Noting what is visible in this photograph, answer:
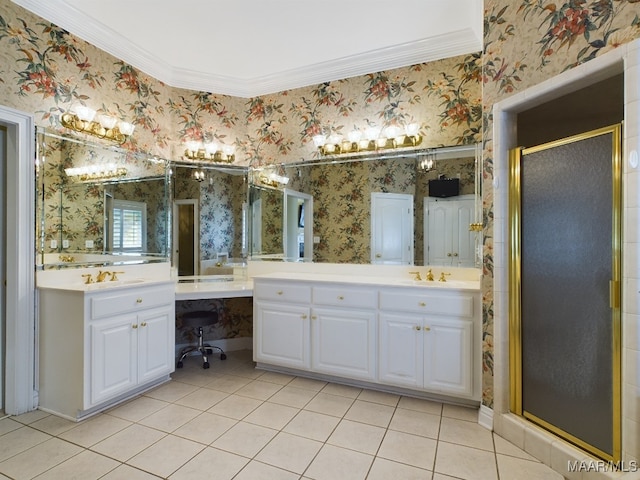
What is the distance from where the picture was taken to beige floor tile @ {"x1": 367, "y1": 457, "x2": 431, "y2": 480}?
1.69 m

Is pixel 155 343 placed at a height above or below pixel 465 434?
above

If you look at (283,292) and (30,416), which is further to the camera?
(283,292)

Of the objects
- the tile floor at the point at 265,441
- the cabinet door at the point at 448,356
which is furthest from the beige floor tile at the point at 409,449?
the cabinet door at the point at 448,356

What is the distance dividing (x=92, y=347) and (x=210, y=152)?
2.17m

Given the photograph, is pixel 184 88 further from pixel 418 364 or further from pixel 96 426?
pixel 418 364

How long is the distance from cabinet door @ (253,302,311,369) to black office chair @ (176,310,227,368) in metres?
0.51

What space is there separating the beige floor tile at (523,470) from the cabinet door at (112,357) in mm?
2444

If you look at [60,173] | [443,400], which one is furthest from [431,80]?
[60,173]

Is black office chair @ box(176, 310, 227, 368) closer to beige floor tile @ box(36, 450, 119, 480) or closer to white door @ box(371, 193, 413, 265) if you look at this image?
beige floor tile @ box(36, 450, 119, 480)

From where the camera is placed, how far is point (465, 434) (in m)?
2.07

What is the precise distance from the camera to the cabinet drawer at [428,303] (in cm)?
236

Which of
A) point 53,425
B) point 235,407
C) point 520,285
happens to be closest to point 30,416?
point 53,425

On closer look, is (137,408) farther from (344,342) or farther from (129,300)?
(344,342)

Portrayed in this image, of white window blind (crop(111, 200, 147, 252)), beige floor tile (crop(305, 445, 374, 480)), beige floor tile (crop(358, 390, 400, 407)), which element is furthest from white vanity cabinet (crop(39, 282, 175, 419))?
beige floor tile (crop(358, 390, 400, 407))
